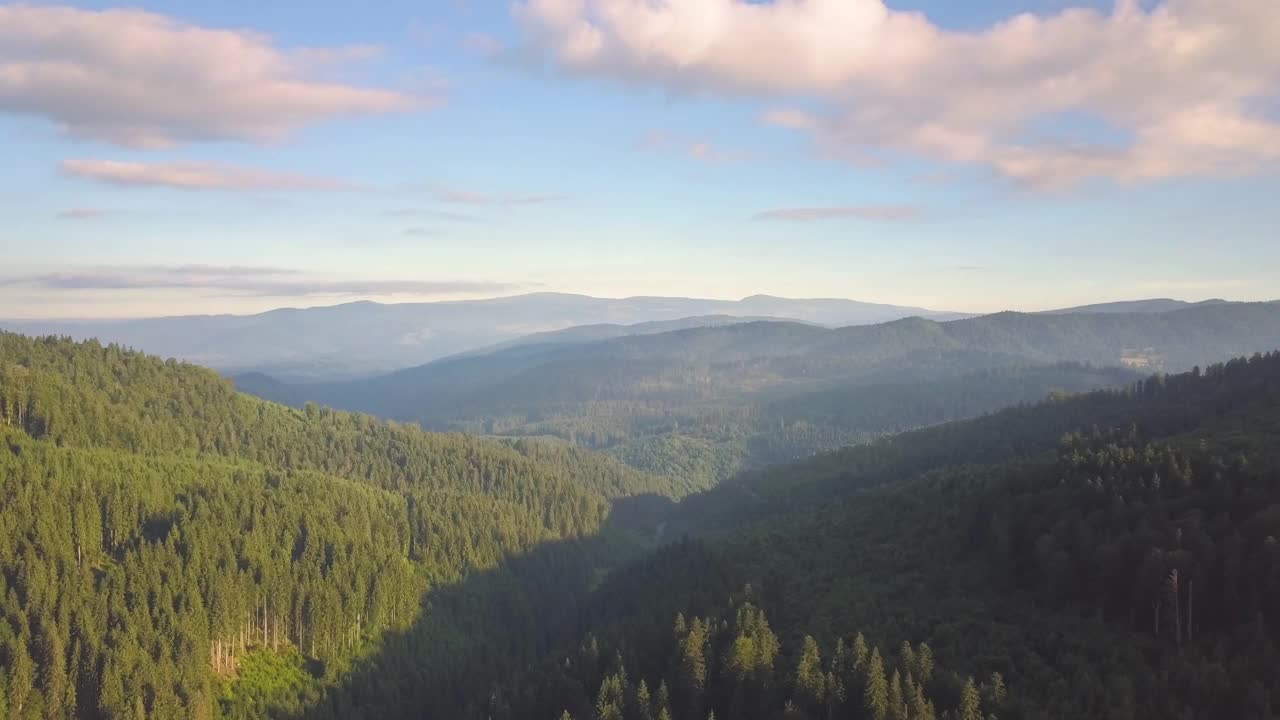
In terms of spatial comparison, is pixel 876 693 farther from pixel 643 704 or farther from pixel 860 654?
pixel 643 704

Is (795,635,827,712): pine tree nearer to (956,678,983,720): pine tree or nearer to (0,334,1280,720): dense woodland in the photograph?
(0,334,1280,720): dense woodland

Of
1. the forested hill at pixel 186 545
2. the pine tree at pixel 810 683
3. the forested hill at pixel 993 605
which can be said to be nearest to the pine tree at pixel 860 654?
the forested hill at pixel 993 605

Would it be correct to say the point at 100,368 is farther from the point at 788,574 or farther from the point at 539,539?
the point at 788,574

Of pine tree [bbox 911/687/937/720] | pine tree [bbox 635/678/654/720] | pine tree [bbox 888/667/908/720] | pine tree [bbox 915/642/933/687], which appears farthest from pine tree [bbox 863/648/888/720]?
pine tree [bbox 635/678/654/720]

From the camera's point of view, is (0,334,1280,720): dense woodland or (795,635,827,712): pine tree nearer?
(795,635,827,712): pine tree

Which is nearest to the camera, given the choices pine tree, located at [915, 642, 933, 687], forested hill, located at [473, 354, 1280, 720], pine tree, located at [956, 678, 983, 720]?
pine tree, located at [956, 678, 983, 720]
